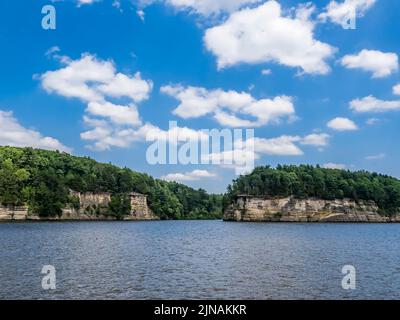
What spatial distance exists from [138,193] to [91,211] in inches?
1064

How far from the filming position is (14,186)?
13412 cm

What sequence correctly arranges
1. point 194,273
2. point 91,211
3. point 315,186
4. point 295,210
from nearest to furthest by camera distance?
point 194,273
point 295,210
point 315,186
point 91,211

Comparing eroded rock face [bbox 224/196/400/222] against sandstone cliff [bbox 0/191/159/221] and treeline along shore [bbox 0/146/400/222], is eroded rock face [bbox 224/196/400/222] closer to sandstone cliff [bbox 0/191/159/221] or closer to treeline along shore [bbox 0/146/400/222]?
treeline along shore [bbox 0/146/400/222]

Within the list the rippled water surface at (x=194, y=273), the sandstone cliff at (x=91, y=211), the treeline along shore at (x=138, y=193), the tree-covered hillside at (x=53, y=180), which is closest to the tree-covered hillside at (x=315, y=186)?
the treeline along shore at (x=138, y=193)

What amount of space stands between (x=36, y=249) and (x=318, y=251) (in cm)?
3436

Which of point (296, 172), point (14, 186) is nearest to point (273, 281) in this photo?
point (14, 186)

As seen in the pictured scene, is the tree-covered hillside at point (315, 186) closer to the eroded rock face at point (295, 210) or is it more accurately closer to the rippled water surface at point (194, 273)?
the eroded rock face at point (295, 210)

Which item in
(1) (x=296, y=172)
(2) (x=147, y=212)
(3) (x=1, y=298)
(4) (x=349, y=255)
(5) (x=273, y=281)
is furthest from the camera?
(2) (x=147, y=212)

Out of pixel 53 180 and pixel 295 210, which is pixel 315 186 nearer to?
pixel 295 210

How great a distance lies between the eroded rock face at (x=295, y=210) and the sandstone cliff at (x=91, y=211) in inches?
1636

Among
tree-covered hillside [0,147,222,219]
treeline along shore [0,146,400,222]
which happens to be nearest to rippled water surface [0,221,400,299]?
tree-covered hillside [0,147,222,219]

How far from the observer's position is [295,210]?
159m

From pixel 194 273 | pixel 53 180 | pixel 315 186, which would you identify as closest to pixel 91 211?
pixel 53 180
